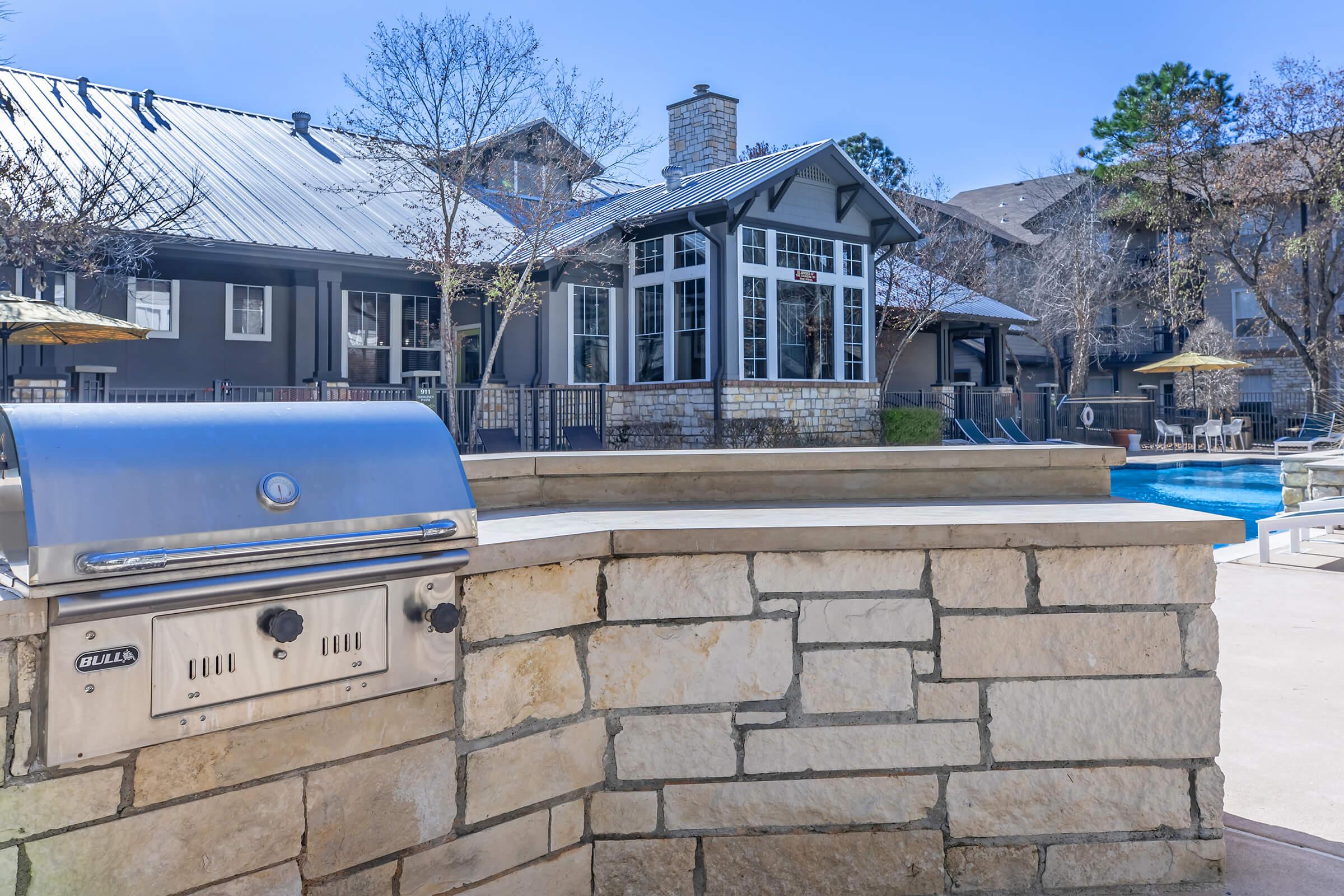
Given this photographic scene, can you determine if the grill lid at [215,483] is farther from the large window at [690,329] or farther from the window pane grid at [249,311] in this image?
the window pane grid at [249,311]

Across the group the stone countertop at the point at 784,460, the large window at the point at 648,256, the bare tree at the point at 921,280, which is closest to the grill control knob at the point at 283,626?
the stone countertop at the point at 784,460

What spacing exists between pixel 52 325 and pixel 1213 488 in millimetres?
17783

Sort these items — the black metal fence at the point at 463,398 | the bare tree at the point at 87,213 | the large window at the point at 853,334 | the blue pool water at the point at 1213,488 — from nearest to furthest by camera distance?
1. the bare tree at the point at 87,213
2. the black metal fence at the point at 463,398
3. the blue pool water at the point at 1213,488
4. the large window at the point at 853,334

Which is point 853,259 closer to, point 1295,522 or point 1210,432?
point 1295,522

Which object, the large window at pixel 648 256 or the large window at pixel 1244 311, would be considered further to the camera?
the large window at pixel 1244 311

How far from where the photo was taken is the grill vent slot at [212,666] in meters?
1.97

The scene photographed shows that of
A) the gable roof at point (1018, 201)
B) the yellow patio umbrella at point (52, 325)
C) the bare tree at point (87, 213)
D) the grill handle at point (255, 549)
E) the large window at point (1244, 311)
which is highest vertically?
the gable roof at point (1018, 201)

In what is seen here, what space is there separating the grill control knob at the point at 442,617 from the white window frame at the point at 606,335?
46.5 feet

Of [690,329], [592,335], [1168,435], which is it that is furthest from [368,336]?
[1168,435]

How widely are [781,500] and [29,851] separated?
94.4 inches

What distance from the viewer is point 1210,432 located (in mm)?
23734

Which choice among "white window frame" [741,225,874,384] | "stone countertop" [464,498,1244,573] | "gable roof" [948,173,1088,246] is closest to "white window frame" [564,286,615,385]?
"white window frame" [741,225,874,384]

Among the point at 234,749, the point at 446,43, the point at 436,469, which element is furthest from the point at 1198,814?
the point at 446,43

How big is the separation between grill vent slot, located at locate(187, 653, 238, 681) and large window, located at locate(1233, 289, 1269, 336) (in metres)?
36.0
